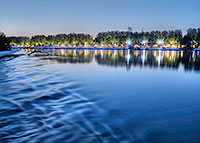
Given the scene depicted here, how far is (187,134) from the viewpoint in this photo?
565 cm

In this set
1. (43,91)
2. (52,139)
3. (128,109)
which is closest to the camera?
(52,139)

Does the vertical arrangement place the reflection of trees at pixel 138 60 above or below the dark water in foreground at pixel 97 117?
above

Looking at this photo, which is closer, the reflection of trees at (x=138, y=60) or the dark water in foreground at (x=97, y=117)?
the dark water in foreground at (x=97, y=117)

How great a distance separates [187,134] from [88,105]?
4.45 m

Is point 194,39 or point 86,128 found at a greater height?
point 194,39

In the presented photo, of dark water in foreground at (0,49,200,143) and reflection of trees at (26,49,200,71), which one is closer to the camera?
dark water in foreground at (0,49,200,143)

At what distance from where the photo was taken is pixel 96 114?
23.5ft

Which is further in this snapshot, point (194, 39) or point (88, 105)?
point (194, 39)

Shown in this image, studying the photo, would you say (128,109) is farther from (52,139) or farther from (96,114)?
(52,139)

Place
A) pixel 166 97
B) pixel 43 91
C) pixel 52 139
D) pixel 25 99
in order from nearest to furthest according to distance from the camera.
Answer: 1. pixel 52 139
2. pixel 25 99
3. pixel 166 97
4. pixel 43 91

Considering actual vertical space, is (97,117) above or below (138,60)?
below

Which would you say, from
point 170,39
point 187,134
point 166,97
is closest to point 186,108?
point 166,97

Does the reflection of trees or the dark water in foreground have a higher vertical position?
the reflection of trees

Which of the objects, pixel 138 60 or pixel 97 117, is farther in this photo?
pixel 138 60
